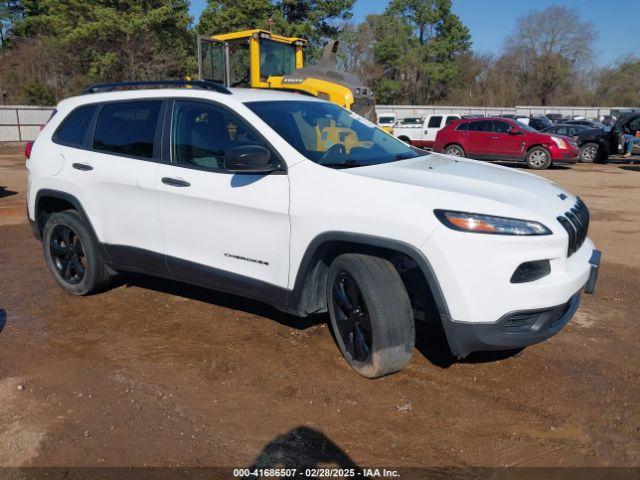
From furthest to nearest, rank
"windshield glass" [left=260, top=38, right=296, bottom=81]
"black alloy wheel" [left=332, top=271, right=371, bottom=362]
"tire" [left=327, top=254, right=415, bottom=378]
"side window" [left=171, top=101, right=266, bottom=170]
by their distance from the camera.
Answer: "windshield glass" [left=260, top=38, right=296, bottom=81] → "side window" [left=171, top=101, right=266, bottom=170] → "black alloy wheel" [left=332, top=271, right=371, bottom=362] → "tire" [left=327, top=254, right=415, bottom=378]

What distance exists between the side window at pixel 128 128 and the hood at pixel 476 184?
5.86 ft

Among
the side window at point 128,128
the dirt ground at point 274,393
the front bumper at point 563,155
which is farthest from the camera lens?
the front bumper at point 563,155

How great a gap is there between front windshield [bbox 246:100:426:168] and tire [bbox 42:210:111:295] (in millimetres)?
1978

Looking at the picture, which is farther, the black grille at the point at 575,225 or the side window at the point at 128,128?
the side window at the point at 128,128

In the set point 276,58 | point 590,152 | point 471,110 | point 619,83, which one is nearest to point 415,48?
point 471,110

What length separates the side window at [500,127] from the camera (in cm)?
1866

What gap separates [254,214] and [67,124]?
7.77ft

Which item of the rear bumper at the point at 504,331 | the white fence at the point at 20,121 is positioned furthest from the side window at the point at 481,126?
the white fence at the point at 20,121

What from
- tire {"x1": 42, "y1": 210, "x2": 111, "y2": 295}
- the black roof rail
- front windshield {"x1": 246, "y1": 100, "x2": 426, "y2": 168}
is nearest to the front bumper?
front windshield {"x1": 246, "y1": 100, "x2": 426, "y2": 168}

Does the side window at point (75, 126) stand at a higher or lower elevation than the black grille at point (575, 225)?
higher

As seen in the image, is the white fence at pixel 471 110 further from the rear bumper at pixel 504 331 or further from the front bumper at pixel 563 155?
the rear bumper at pixel 504 331

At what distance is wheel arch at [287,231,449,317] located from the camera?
10.4 ft

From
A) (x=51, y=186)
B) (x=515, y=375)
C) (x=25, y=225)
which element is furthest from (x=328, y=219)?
(x=25, y=225)

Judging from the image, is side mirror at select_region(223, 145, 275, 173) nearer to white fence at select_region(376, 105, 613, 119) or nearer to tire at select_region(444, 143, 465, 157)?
tire at select_region(444, 143, 465, 157)
